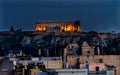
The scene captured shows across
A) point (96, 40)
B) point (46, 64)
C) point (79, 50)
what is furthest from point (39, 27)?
point (46, 64)

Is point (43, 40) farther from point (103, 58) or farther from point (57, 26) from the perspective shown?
point (103, 58)

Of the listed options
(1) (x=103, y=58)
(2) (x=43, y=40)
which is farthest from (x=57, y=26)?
(1) (x=103, y=58)

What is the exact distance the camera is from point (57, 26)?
5138 inches

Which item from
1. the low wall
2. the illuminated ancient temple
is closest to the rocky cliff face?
the illuminated ancient temple

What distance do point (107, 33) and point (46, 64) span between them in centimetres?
5793

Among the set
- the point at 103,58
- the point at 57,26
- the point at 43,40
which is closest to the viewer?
the point at 103,58

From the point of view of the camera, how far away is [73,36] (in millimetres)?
122500

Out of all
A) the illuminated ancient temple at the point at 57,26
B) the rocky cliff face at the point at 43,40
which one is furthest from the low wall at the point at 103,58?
the illuminated ancient temple at the point at 57,26

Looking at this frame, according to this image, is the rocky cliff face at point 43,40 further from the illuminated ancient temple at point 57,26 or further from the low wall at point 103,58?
the low wall at point 103,58

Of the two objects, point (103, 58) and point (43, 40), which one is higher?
point (43, 40)

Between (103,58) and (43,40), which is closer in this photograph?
(103,58)

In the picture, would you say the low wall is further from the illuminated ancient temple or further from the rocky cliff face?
the illuminated ancient temple

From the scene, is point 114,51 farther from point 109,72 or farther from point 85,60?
point 109,72

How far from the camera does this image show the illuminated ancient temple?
12900cm
